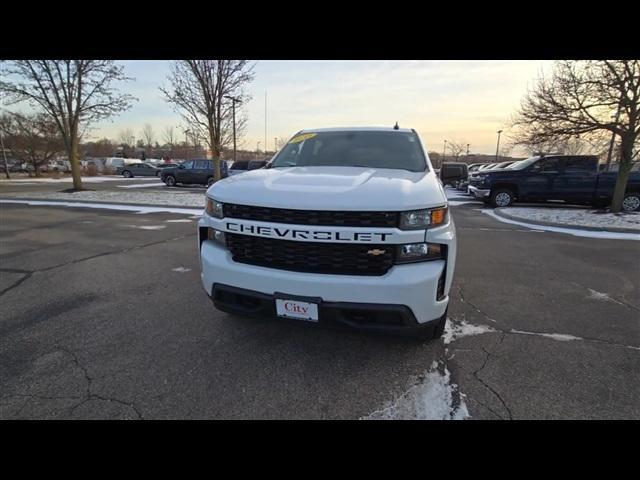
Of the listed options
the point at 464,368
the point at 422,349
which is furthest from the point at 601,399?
the point at 422,349

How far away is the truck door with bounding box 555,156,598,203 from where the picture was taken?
1180 cm

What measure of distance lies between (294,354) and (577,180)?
13.4 m

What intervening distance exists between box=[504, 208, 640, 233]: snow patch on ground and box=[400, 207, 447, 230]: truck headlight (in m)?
8.86

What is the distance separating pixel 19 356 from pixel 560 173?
14.9m

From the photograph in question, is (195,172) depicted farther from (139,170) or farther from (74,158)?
(139,170)

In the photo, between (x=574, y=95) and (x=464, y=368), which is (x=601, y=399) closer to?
(x=464, y=368)

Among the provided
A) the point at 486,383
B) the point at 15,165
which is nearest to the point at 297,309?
the point at 486,383

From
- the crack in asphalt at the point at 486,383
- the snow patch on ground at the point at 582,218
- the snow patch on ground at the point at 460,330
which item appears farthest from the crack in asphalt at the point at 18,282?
the snow patch on ground at the point at 582,218

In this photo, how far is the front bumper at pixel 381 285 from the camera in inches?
86.2

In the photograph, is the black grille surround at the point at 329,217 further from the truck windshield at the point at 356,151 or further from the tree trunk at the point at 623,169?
the tree trunk at the point at 623,169

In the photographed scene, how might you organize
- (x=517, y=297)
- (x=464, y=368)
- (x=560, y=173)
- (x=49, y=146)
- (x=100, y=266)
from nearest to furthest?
1. (x=464, y=368)
2. (x=517, y=297)
3. (x=100, y=266)
4. (x=560, y=173)
5. (x=49, y=146)

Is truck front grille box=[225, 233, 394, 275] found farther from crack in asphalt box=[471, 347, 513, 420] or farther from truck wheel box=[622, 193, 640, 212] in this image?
truck wheel box=[622, 193, 640, 212]

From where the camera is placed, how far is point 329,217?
227cm
